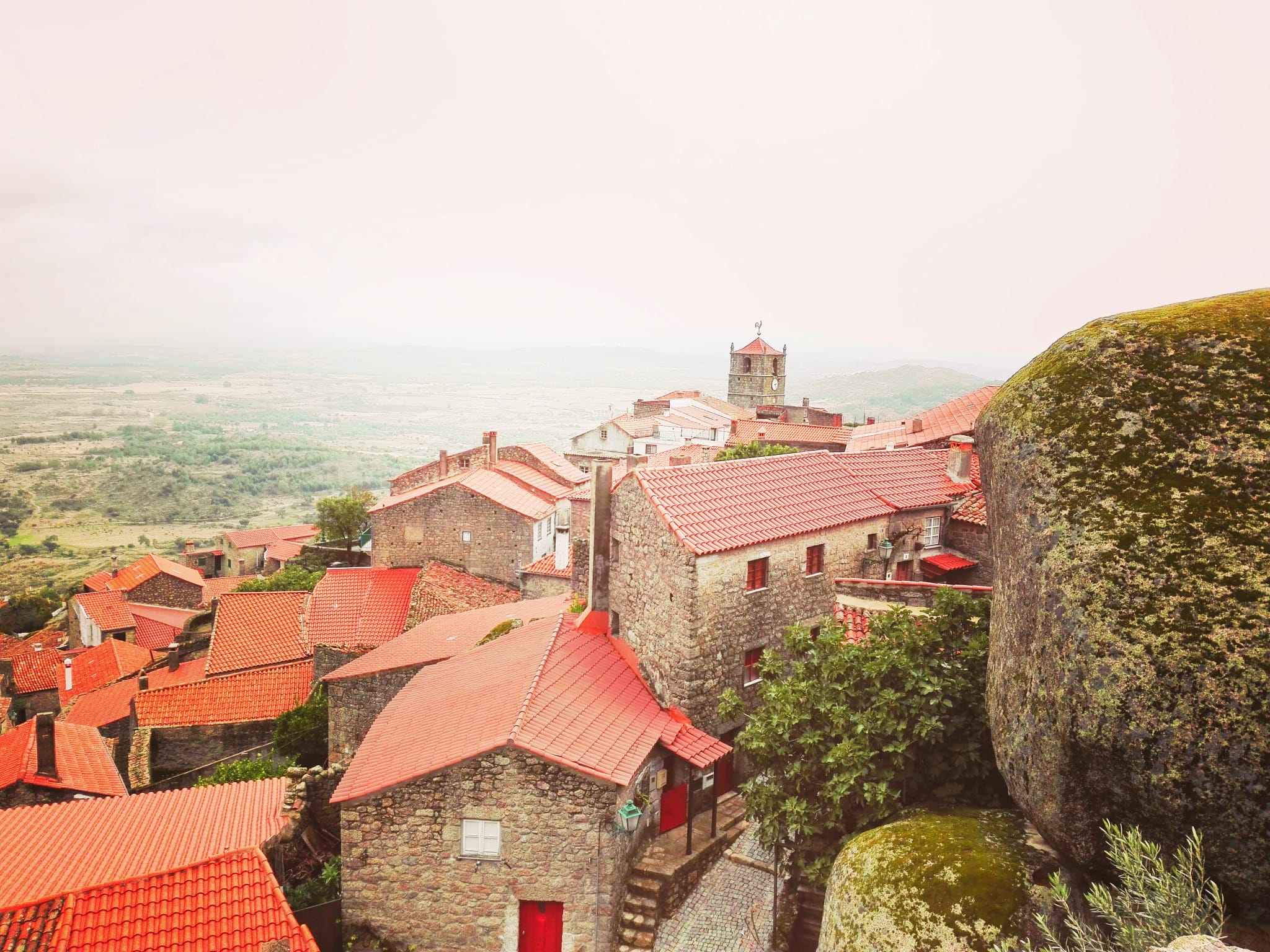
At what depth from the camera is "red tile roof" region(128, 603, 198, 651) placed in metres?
52.5

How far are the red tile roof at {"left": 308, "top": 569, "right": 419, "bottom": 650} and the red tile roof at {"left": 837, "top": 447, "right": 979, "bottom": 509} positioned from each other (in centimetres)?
1759

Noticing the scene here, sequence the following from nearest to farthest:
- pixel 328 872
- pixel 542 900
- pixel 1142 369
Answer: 1. pixel 1142 369
2. pixel 542 900
3. pixel 328 872

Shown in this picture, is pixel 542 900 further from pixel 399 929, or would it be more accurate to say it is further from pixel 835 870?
pixel 835 870

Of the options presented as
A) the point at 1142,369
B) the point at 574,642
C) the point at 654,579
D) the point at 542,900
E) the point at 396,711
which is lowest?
the point at 542,900

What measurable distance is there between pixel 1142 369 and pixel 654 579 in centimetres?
1077

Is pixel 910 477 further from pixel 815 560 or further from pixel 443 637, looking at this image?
pixel 443 637

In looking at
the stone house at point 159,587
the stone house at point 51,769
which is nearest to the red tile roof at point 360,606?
the stone house at point 51,769

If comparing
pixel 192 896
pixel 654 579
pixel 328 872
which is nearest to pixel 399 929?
pixel 328 872

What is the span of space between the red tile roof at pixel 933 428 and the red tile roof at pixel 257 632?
81.9 ft

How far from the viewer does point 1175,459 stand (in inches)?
332

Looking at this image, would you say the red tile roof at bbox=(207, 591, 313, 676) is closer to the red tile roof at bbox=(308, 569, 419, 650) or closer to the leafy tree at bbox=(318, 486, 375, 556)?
the red tile roof at bbox=(308, 569, 419, 650)

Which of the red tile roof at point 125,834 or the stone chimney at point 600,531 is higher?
the stone chimney at point 600,531

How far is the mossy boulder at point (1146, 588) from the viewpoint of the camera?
293 inches

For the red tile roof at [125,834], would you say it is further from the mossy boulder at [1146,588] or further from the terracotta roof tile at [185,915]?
the mossy boulder at [1146,588]
